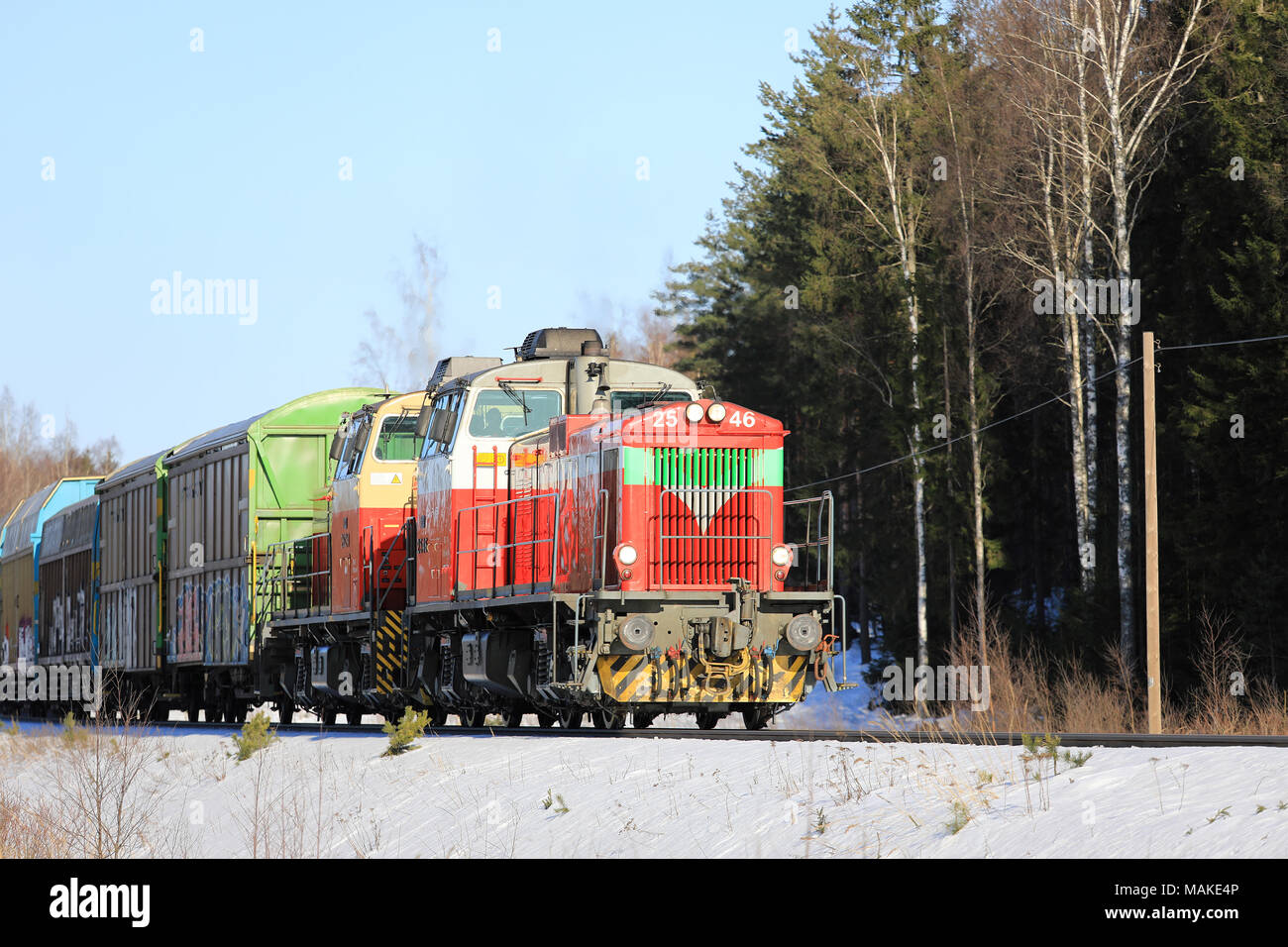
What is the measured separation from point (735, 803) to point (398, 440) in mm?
10652

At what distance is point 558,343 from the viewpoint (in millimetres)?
18281

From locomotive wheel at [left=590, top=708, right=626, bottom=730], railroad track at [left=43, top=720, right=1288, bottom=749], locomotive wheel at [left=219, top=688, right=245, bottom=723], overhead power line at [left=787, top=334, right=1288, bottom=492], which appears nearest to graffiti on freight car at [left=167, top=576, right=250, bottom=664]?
locomotive wheel at [left=219, top=688, right=245, bottom=723]

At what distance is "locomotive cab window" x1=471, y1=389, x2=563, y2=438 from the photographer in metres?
17.5

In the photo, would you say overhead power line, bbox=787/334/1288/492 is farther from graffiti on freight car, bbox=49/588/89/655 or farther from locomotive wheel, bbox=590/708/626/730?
graffiti on freight car, bbox=49/588/89/655

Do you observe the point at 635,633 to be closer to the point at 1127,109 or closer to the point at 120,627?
the point at 120,627

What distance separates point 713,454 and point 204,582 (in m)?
12.5

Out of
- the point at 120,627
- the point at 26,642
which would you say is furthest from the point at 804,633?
the point at 26,642

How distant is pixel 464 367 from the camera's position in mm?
18797

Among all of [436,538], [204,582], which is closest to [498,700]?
[436,538]

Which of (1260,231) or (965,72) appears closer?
(1260,231)

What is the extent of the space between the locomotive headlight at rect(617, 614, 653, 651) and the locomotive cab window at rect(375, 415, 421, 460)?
6.32 m

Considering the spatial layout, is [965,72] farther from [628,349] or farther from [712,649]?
[628,349]

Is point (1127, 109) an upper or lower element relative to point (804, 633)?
upper
